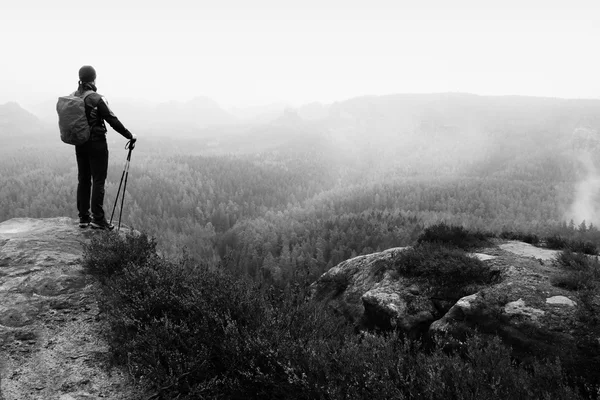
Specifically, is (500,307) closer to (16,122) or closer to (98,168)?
(98,168)

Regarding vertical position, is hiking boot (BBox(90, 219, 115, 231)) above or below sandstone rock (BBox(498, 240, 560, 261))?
above

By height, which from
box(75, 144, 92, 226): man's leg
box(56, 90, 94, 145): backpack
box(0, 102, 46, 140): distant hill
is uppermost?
box(0, 102, 46, 140): distant hill

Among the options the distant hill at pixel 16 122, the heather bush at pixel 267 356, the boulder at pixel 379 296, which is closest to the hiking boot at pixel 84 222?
the heather bush at pixel 267 356

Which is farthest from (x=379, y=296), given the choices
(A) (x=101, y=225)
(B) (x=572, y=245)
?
(A) (x=101, y=225)

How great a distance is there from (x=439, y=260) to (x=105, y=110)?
25.3ft

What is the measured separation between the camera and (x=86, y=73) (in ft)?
22.8

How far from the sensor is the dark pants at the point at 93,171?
7227 mm

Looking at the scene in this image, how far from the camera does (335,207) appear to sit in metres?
36.3

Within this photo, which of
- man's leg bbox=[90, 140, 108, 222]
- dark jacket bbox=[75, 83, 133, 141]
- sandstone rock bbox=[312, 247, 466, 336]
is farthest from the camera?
man's leg bbox=[90, 140, 108, 222]

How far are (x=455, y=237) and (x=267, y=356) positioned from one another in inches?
272

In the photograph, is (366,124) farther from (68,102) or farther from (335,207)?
(68,102)

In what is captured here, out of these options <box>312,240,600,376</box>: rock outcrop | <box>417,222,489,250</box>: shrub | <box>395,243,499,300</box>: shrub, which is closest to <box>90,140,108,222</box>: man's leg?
<box>312,240,600,376</box>: rock outcrop

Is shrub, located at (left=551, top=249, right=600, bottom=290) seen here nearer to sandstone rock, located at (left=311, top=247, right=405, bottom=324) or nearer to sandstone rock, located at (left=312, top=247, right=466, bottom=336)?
sandstone rock, located at (left=312, top=247, right=466, bottom=336)

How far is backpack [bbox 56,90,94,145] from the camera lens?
6777mm
